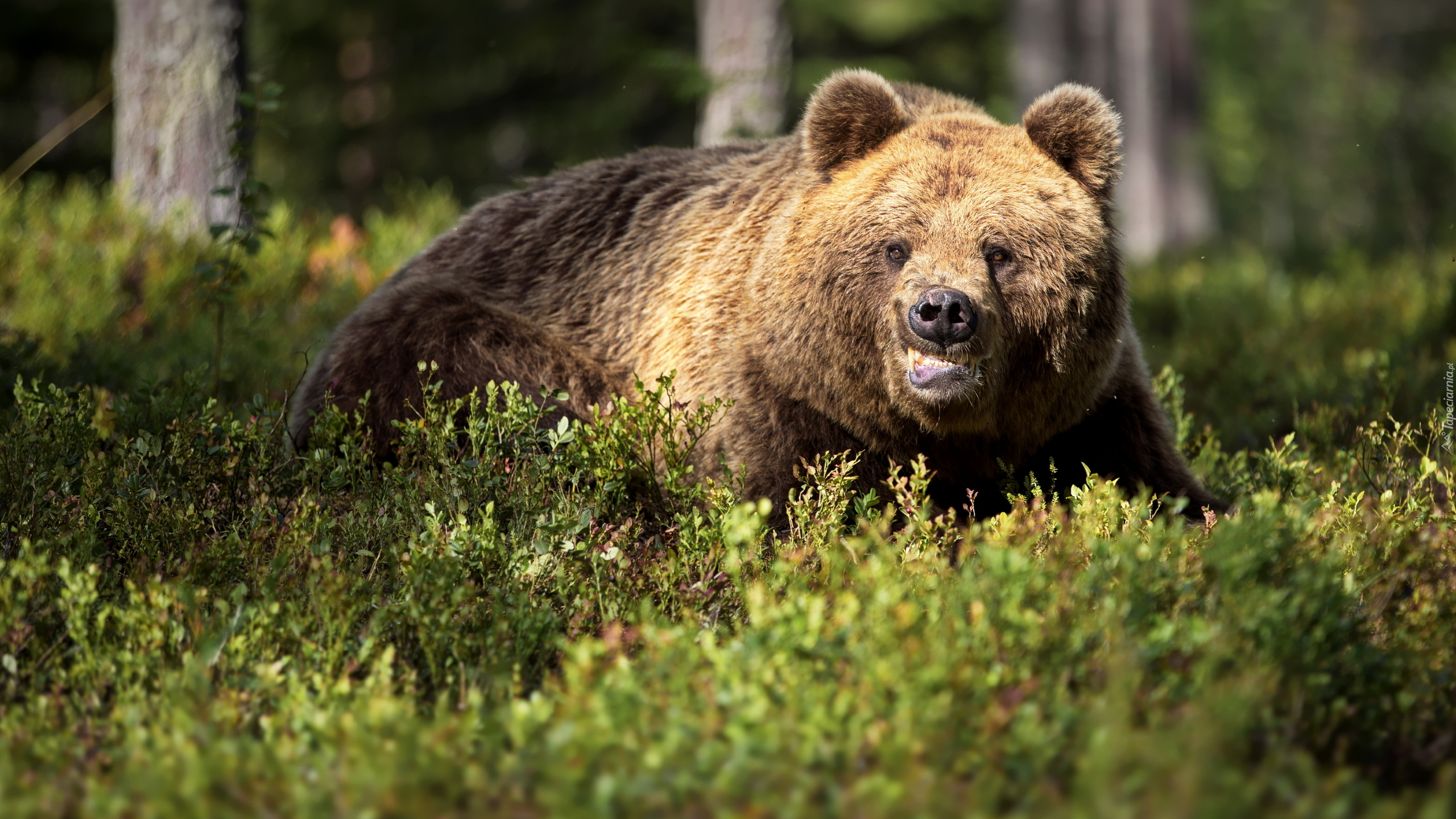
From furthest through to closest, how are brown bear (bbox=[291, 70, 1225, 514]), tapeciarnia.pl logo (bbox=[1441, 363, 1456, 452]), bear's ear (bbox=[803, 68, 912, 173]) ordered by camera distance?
tapeciarnia.pl logo (bbox=[1441, 363, 1456, 452]) → bear's ear (bbox=[803, 68, 912, 173]) → brown bear (bbox=[291, 70, 1225, 514])

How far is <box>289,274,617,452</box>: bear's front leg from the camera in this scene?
5.03 meters

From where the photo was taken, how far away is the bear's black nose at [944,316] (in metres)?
4.04

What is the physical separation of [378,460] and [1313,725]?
3.50 meters

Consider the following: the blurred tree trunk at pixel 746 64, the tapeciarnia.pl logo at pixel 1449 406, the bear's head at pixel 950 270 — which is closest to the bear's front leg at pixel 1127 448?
the bear's head at pixel 950 270

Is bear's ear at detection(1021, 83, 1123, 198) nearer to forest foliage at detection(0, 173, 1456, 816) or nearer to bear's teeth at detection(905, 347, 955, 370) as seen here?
bear's teeth at detection(905, 347, 955, 370)

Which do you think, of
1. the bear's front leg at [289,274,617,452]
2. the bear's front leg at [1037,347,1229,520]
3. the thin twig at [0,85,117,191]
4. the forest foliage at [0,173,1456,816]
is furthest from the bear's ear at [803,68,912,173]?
the thin twig at [0,85,117,191]

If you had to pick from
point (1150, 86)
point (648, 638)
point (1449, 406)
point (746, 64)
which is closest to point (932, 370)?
point (648, 638)

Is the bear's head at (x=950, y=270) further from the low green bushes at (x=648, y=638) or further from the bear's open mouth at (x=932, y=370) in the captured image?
the low green bushes at (x=648, y=638)

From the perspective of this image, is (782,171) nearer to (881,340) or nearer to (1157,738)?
(881,340)

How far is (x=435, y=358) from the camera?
5090mm

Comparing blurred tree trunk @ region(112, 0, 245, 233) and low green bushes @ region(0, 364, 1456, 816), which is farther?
blurred tree trunk @ region(112, 0, 245, 233)

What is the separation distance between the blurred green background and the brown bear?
47.6 inches

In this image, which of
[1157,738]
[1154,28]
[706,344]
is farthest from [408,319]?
[1154,28]

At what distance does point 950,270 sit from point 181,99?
6006 millimetres
